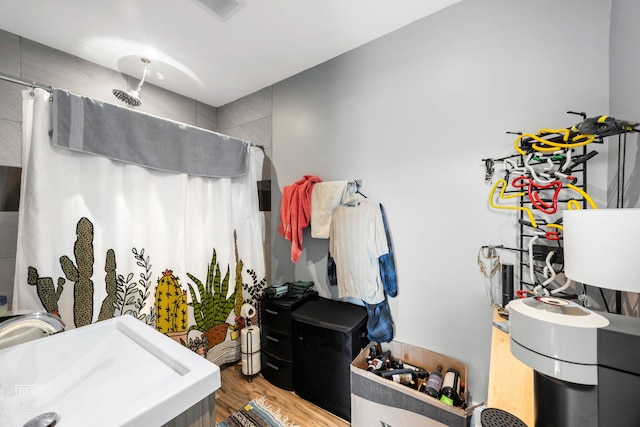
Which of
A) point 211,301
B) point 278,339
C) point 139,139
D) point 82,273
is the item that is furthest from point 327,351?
point 139,139

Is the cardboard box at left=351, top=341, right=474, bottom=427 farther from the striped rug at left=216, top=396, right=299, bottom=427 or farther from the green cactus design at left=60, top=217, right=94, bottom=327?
the green cactus design at left=60, top=217, right=94, bottom=327

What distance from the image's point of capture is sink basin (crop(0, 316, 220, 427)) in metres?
0.57

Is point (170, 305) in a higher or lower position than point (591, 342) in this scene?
lower

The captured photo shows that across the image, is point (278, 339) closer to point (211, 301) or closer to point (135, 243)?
point (211, 301)

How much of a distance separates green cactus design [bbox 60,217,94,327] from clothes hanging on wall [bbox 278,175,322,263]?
47.6 inches

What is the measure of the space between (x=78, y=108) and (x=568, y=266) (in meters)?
2.12

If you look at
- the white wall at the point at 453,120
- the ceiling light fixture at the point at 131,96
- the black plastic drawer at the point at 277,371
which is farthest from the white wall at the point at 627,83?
the ceiling light fixture at the point at 131,96

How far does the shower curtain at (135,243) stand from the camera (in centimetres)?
124

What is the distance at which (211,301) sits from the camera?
6.43 ft

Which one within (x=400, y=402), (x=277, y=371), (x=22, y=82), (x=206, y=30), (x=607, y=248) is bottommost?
(x=277, y=371)

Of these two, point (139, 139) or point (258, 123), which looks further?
point (258, 123)

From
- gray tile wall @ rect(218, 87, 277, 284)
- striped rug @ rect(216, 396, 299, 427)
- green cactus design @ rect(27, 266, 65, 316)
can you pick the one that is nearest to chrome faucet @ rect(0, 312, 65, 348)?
green cactus design @ rect(27, 266, 65, 316)

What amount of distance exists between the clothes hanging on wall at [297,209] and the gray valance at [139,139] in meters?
0.52

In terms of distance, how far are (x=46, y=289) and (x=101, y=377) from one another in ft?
2.85
